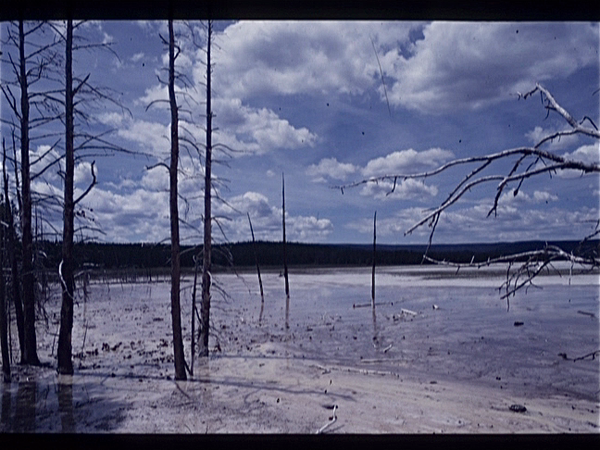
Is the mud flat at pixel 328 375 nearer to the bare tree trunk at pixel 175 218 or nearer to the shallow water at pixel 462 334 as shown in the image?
the shallow water at pixel 462 334

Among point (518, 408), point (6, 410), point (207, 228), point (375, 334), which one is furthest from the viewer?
point (375, 334)

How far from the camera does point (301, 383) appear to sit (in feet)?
14.3

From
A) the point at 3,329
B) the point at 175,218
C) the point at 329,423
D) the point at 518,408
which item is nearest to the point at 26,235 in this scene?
the point at 3,329

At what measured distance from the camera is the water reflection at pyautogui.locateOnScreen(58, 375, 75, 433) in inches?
125

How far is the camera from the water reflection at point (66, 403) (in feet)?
10.4

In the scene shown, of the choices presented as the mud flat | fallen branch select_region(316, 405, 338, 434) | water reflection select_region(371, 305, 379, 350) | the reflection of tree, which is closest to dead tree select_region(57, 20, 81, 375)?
the mud flat

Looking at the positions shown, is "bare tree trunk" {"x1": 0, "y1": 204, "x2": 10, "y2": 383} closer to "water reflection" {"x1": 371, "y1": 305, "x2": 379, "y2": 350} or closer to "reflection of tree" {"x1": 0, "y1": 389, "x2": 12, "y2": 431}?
"reflection of tree" {"x1": 0, "y1": 389, "x2": 12, "y2": 431}

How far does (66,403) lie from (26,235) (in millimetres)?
1478

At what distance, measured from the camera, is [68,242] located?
4.06 meters

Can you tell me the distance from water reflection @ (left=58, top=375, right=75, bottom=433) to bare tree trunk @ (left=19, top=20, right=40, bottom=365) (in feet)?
1.36

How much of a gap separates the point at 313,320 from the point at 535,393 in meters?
5.42

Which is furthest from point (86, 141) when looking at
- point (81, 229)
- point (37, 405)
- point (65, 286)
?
point (37, 405)

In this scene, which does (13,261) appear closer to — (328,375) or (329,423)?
(329,423)
